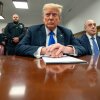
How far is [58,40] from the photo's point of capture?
150 centimetres

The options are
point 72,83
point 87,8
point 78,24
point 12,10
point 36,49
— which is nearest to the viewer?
point 72,83

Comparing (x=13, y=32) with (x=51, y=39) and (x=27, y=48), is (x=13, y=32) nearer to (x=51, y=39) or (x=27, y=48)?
(x=51, y=39)

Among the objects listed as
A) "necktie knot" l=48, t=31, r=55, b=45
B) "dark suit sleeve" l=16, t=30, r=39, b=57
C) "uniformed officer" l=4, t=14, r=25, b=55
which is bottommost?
"dark suit sleeve" l=16, t=30, r=39, b=57

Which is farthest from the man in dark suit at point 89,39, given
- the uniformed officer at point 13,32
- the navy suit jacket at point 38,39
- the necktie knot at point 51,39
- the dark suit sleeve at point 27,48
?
the uniformed officer at point 13,32

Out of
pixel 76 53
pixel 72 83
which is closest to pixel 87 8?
pixel 76 53

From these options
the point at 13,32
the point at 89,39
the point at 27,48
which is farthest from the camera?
the point at 13,32

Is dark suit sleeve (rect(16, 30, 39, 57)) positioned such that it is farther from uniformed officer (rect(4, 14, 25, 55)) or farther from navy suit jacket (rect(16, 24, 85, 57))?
uniformed officer (rect(4, 14, 25, 55))

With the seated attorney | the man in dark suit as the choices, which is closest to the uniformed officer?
the man in dark suit

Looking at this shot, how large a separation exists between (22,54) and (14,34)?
305 centimetres

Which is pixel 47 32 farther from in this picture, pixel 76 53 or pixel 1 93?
pixel 1 93

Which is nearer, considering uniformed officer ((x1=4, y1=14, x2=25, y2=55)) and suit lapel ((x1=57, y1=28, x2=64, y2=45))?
suit lapel ((x1=57, y1=28, x2=64, y2=45))

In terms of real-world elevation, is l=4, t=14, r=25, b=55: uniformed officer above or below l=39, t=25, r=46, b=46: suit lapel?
above

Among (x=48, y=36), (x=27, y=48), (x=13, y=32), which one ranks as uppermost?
(x=13, y=32)

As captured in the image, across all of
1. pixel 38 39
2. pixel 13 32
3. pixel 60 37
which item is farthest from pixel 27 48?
pixel 13 32
